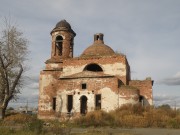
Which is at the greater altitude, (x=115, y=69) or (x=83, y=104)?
(x=115, y=69)

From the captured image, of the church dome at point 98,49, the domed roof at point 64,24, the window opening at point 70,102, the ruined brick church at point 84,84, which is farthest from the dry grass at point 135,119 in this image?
the domed roof at point 64,24

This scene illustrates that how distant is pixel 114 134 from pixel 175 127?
6.34 meters

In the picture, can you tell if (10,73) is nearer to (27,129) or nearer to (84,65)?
(84,65)

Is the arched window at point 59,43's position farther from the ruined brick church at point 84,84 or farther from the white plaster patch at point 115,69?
the white plaster patch at point 115,69

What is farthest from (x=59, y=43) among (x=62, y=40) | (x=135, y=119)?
(x=135, y=119)

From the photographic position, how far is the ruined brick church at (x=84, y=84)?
23.3m

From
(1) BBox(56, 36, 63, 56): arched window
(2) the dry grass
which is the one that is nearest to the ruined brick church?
(1) BBox(56, 36, 63, 56): arched window

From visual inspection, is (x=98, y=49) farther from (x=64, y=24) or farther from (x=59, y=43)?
(x=64, y=24)

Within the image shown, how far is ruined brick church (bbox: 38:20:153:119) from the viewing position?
2331cm

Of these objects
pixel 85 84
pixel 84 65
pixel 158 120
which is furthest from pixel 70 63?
pixel 158 120

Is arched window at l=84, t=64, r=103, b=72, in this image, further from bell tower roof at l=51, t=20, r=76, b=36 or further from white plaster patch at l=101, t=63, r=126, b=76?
bell tower roof at l=51, t=20, r=76, b=36

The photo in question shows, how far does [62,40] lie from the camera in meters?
29.0

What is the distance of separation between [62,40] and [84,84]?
7344mm

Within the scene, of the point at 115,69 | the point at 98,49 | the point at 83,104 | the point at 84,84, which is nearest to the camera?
the point at 84,84
